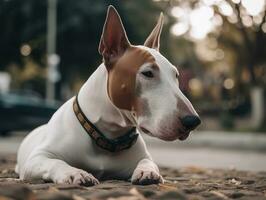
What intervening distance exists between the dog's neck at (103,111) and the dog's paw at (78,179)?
0.53m

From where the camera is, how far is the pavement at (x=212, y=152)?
10016mm

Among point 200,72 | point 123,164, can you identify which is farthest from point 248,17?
point 200,72

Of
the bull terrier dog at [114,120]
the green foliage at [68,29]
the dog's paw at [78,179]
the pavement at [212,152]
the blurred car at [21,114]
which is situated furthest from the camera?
the green foliage at [68,29]

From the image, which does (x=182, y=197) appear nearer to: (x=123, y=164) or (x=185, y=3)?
(x=123, y=164)

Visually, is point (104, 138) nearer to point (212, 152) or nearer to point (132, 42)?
point (212, 152)

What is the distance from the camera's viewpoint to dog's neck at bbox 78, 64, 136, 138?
438cm

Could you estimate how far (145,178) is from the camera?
4.13 meters

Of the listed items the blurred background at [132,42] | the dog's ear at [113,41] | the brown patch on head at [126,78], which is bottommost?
the brown patch on head at [126,78]

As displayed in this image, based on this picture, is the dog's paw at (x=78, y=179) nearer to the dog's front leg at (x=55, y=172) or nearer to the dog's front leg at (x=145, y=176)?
the dog's front leg at (x=55, y=172)

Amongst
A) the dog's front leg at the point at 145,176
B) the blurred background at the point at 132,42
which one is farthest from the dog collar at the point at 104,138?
the blurred background at the point at 132,42

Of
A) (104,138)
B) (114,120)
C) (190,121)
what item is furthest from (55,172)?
(190,121)

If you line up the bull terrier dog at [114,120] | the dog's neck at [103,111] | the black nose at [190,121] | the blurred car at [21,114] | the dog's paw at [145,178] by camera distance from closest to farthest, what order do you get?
1. the black nose at [190,121]
2. the bull terrier dog at [114,120]
3. the dog's paw at [145,178]
4. the dog's neck at [103,111]
5. the blurred car at [21,114]

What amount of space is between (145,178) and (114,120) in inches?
20.2

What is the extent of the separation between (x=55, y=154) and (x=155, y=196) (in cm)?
139
